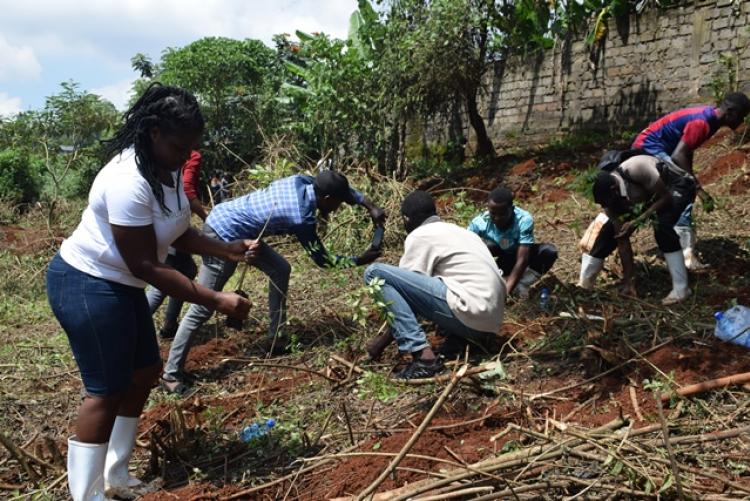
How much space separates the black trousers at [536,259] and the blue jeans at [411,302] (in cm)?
133

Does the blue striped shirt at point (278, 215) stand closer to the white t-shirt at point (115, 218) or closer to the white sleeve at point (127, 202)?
the white t-shirt at point (115, 218)

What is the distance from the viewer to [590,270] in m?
5.46

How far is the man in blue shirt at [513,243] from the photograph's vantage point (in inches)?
199

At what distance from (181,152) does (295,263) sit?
4.79 metres

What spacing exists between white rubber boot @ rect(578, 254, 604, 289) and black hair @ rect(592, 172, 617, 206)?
0.61m

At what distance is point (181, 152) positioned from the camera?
287 cm

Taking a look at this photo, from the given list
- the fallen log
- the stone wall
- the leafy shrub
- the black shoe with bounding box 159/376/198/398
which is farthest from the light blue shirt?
the leafy shrub

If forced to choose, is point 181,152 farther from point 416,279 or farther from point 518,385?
point 518,385

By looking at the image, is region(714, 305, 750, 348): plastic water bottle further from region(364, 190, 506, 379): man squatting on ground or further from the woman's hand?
the woman's hand

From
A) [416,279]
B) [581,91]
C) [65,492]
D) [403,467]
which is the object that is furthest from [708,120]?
[581,91]

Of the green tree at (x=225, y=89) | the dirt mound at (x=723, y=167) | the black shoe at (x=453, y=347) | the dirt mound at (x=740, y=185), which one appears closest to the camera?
the black shoe at (x=453, y=347)

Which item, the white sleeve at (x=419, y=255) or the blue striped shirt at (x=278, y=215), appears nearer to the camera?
the white sleeve at (x=419, y=255)

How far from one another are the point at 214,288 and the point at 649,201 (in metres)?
3.12

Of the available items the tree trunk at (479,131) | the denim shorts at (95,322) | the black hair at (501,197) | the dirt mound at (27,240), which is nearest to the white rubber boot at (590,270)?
the black hair at (501,197)
